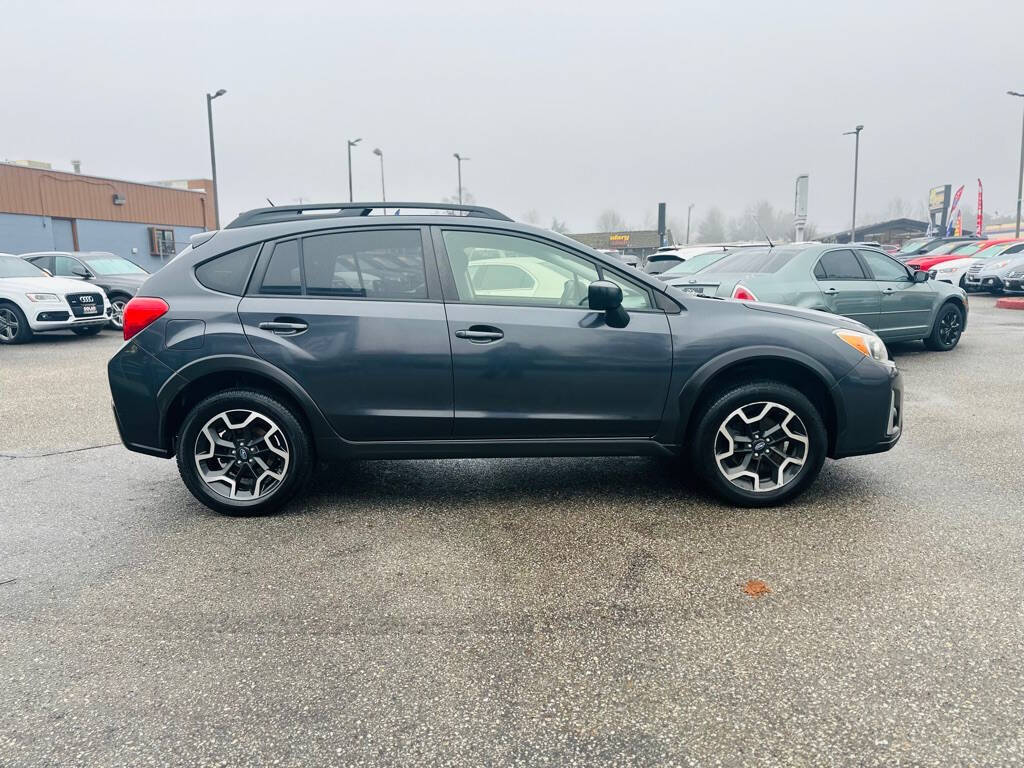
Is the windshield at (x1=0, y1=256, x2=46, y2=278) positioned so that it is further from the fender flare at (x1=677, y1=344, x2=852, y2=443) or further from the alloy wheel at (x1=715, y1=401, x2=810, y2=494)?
the alloy wheel at (x1=715, y1=401, x2=810, y2=494)

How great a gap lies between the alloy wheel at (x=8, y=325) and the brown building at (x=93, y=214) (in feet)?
71.6

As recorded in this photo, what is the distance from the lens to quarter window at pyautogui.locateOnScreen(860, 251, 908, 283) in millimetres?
9234

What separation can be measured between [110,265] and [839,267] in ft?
45.2

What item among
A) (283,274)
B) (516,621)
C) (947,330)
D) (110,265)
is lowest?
(516,621)

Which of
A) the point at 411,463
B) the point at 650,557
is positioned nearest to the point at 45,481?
the point at 411,463

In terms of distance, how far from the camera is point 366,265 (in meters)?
4.16

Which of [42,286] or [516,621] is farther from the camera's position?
[42,286]

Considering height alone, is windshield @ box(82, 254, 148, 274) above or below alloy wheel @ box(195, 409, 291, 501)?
above

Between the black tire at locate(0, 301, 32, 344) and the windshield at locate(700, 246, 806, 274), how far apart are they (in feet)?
35.9

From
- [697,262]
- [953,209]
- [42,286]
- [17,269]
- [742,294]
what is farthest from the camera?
Answer: [953,209]

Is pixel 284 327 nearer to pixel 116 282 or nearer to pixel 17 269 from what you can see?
pixel 17 269

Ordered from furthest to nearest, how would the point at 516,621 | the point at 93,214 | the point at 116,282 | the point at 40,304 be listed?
the point at 93,214
the point at 116,282
the point at 40,304
the point at 516,621

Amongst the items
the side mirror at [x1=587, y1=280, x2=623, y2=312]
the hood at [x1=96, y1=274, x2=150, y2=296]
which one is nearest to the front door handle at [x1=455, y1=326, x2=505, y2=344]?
the side mirror at [x1=587, y1=280, x2=623, y2=312]

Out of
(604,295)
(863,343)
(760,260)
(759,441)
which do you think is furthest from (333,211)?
(760,260)
